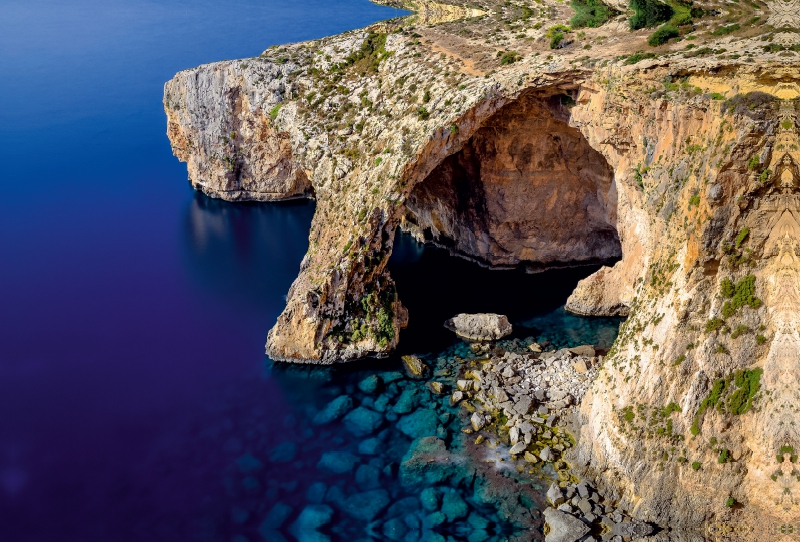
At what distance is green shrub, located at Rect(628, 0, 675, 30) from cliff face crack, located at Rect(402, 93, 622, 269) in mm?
6761

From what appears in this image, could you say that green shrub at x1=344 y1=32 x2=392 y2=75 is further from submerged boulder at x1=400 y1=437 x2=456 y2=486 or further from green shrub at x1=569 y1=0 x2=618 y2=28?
submerged boulder at x1=400 y1=437 x2=456 y2=486

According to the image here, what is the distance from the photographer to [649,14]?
114ft

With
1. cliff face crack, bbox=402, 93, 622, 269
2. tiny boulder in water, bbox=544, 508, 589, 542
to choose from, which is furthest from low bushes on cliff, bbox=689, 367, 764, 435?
cliff face crack, bbox=402, 93, 622, 269

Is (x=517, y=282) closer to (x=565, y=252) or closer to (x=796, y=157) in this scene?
(x=565, y=252)

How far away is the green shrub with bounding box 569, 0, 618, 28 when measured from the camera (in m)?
38.4

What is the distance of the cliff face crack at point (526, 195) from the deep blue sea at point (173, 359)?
1.81 meters

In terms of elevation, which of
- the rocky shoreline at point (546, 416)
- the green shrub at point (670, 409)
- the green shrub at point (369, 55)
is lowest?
the rocky shoreline at point (546, 416)

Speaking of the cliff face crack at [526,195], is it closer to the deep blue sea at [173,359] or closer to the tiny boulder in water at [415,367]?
the deep blue sea at [173,359]

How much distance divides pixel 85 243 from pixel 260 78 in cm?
1863

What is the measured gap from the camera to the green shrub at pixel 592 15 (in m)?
38.4

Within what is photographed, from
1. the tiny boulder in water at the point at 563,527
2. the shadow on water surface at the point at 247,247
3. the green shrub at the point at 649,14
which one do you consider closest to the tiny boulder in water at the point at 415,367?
the shadow on water surface at the point at 247,247

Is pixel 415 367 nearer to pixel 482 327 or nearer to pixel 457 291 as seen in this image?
pixel 482 327

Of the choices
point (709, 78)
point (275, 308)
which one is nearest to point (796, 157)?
point (709, 78)

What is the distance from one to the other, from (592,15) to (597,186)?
10237 mm
